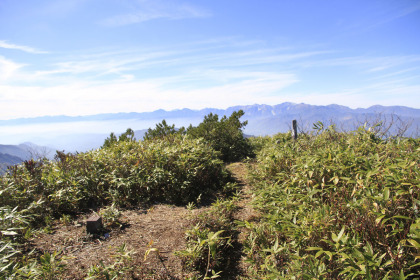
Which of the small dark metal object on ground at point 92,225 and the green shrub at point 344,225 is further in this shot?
the small dark metal object on ground at point 92,225

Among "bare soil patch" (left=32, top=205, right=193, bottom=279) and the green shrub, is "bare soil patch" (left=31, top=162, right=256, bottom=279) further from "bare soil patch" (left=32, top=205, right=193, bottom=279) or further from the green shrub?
the green shrub

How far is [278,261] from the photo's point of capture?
283cm

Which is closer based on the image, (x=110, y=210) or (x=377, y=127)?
(x=110, y=210)

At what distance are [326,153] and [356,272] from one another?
2572 mm

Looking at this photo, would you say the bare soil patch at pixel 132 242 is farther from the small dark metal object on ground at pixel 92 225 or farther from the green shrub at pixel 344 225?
the green shrub at pixel 344 225

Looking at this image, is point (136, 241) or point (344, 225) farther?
point (136, 241)

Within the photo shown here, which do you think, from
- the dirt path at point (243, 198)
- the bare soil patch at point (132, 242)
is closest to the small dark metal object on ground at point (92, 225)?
the bare soil patch at point (132, 242)

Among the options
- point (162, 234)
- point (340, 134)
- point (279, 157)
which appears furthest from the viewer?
point (340, 134)

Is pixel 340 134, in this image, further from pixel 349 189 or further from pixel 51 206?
pixel 51 206

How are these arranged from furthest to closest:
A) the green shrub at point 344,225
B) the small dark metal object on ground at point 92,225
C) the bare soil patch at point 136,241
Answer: the small dark metal object on ground at point 92,225
the bare soil patch at point 136,241
the green shrub at point 344,225

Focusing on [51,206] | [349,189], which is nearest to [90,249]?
[51,206]

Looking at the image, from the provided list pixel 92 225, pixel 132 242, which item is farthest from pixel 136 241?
pixel 92 225

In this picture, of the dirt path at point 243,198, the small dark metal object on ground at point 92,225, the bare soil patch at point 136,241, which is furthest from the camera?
the dirt path at point 243,198

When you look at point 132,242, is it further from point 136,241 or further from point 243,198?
point 243,198
